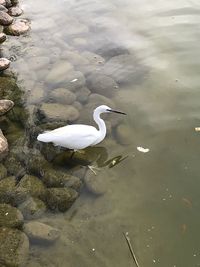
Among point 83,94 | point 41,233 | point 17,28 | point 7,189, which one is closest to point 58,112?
point 83,94

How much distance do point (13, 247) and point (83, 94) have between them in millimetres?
3596

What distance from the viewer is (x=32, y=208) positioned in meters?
5.60

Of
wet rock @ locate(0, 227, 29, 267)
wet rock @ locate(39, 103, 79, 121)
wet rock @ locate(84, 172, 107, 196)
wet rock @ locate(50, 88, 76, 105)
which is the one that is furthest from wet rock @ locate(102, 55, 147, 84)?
wet rock @ locate(0, 227, 29, 267)

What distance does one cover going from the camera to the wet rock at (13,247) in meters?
4.88

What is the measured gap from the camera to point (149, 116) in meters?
7.31

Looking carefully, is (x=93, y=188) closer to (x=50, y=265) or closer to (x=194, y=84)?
(x=50, y=265)

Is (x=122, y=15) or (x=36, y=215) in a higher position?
(x=122, y=15)

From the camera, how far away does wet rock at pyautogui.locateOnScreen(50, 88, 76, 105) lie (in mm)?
7594

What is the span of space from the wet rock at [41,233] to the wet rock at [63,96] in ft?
9.26

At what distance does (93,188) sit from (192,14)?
232 inches

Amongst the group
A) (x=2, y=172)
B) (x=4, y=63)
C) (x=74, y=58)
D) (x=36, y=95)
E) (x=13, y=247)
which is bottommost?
(x=13, y=247)

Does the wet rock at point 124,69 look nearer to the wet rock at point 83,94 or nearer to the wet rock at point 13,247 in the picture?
the wet rock at point 83,94

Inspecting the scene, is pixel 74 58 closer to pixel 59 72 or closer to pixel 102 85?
pixel 59 72

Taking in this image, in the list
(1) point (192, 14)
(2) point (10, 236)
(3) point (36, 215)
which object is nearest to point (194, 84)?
(1) point (192, 14)
